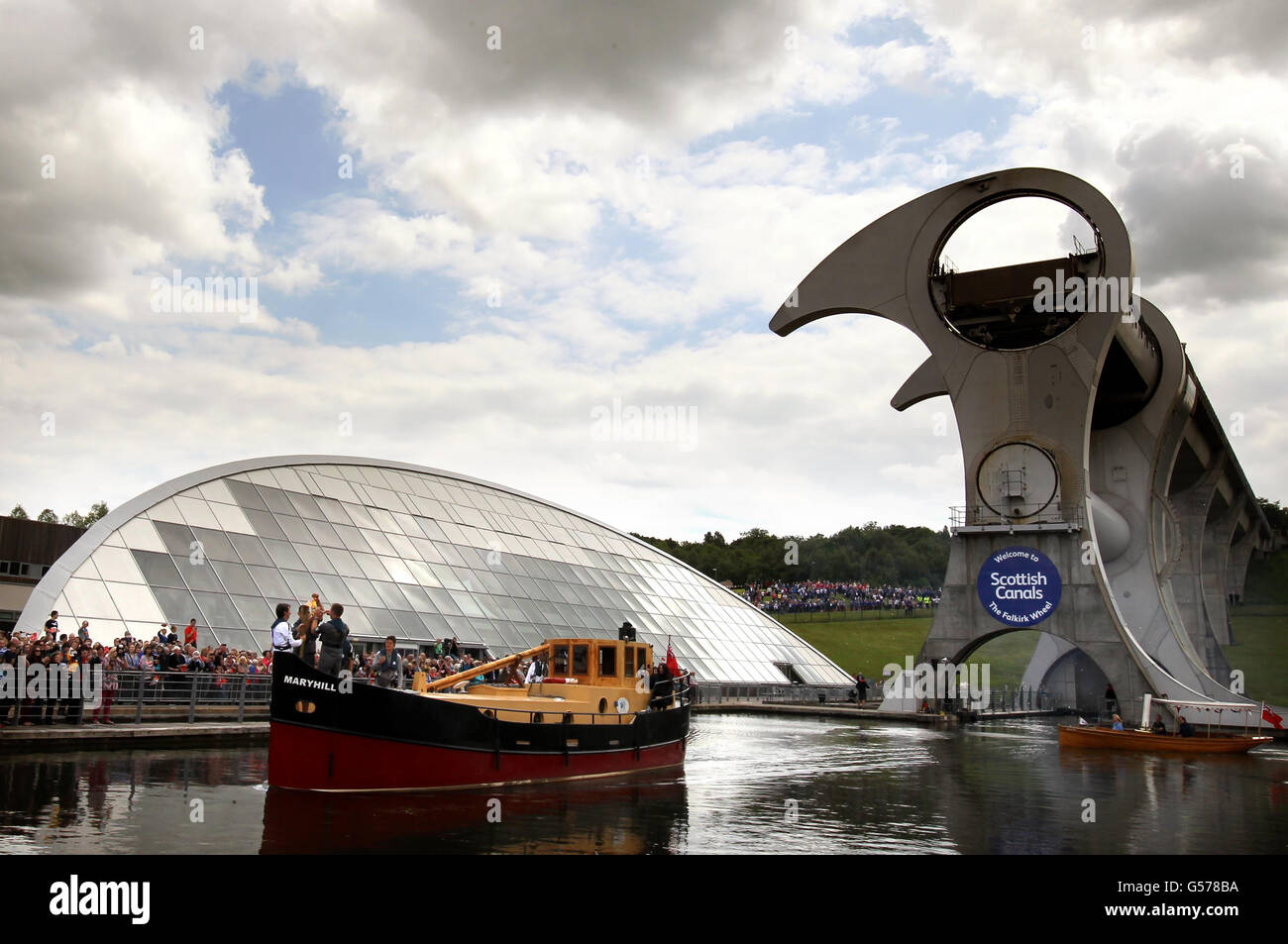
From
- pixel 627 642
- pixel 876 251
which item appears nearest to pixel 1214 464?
pixel 876 251

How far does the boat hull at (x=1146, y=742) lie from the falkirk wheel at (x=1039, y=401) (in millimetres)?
3337

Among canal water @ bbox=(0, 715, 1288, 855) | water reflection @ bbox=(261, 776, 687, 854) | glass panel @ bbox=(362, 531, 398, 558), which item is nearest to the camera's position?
water reflection @ bbox=(261, 776, 687, 854)

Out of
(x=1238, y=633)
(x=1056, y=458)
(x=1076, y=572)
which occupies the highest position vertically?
(x=1056, y=458)

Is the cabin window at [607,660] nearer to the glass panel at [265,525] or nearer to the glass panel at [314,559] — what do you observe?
the glass panel at [314,559]

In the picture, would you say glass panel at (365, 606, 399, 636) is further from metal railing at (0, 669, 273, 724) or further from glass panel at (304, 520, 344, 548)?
metal railing at (0, 669, 273, 724)

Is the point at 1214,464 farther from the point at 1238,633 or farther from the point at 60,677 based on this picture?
the point at 60,677

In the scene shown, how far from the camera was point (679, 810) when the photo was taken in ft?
57.4

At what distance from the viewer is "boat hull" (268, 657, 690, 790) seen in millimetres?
17094

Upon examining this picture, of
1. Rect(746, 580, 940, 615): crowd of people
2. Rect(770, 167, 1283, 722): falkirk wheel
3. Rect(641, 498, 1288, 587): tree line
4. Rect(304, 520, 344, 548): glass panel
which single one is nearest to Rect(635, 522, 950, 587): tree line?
Rect(641, 498, 1288, 587): tree line

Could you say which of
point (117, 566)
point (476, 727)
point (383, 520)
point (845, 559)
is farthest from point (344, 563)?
point (845, 559)

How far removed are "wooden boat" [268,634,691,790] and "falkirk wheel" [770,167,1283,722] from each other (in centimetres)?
2119

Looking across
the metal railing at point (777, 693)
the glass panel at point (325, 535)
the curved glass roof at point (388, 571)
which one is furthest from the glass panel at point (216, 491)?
the metal railing at point (777, 693)

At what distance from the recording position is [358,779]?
17.3 m

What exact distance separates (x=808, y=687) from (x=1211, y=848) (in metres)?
42.1
